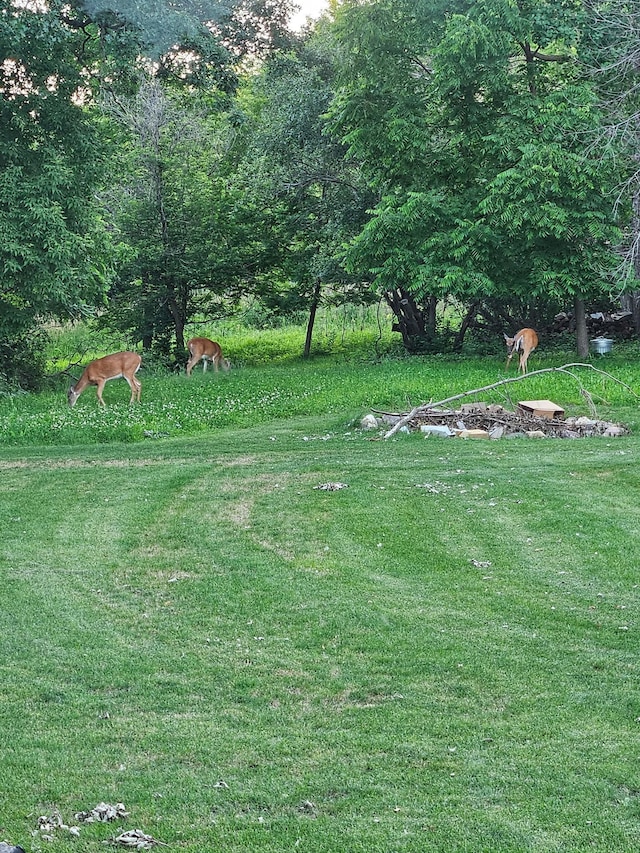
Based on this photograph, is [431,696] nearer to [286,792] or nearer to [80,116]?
[286,792]

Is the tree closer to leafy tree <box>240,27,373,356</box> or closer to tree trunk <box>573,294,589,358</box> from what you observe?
leafy tree <box>240,27,373,356</box>

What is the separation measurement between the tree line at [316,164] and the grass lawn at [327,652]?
7.62 meters

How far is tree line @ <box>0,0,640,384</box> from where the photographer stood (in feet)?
52.1

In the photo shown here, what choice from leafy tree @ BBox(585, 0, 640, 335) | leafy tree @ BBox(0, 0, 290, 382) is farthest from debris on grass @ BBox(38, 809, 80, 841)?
leafy tree @ BBox(585, 0, 640, 335)

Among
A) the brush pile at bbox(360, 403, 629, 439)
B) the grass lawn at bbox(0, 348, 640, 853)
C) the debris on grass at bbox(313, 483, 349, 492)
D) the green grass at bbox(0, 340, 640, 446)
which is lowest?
the grass lawn at bbox(0, 348, 640, 853)

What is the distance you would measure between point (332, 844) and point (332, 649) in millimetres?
2013

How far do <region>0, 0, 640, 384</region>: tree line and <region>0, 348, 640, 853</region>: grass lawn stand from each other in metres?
7.62

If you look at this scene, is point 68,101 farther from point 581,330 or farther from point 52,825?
point 52,825

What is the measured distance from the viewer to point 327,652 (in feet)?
17.2

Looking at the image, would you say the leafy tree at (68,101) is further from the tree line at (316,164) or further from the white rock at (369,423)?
the white rock at (369,423)

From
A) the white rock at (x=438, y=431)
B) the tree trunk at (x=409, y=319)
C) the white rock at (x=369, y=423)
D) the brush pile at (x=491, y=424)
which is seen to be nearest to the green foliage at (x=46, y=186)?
the white rock at (x=369, y=423)

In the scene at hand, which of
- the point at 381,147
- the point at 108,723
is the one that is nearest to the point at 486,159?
the point at 381,147

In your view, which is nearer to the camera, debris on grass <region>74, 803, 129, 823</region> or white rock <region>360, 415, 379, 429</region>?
debris on grass <region>74, 803, 129, 823</region>

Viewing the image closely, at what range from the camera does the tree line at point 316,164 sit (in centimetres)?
1588
